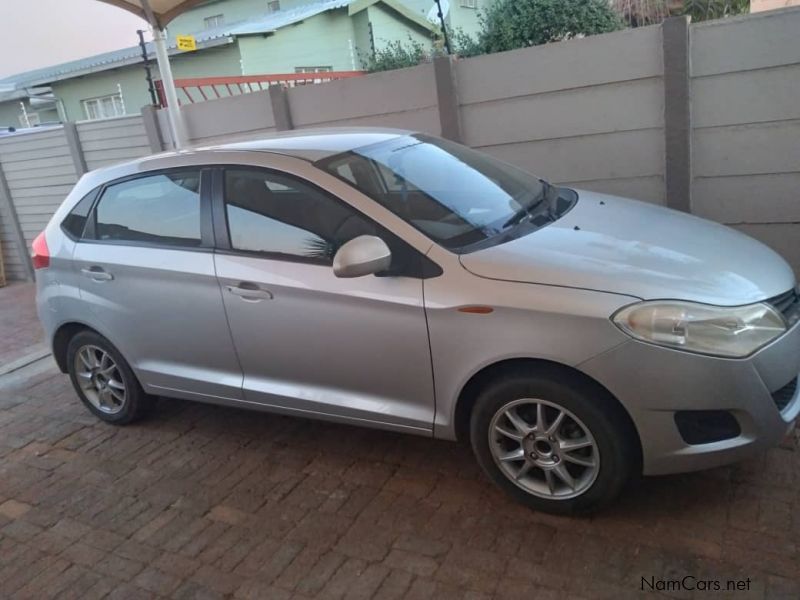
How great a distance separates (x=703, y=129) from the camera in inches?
192

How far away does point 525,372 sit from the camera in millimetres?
2920

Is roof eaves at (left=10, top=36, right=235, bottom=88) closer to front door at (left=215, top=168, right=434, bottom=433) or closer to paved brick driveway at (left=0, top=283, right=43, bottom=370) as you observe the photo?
paved brick driveway at (left=0, top=283, right=43, bottom=370)

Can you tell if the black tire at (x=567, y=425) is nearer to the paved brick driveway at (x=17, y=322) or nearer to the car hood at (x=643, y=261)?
the car hood at (x=643, y=261)

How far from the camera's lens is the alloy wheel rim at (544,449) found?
2.92 m

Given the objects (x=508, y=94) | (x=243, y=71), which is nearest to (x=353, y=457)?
(x=508, y=94)

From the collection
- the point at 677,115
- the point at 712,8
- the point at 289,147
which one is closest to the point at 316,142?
the point at 289,147

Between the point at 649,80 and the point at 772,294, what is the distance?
8.45ft

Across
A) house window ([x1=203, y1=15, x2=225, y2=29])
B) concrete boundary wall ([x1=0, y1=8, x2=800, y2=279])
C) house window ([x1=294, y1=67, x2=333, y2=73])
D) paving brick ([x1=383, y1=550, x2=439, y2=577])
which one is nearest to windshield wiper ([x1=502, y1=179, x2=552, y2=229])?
concrete boundary wall ([x1=0, y1=8, x2=800, y2=279])

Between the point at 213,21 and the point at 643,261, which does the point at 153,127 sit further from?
the point at 213,21

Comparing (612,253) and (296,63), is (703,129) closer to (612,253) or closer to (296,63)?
(612,253)

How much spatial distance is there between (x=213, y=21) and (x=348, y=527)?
23.9 metres

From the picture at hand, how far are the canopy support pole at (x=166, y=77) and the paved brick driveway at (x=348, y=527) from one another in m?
3.78

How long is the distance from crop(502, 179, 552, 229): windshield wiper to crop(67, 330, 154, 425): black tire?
2.54 meters

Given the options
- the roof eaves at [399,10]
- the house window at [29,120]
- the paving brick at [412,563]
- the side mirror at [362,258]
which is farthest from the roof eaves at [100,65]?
the paving brick at [412,563]
